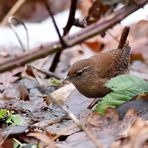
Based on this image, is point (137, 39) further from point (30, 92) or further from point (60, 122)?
point (60, 122)

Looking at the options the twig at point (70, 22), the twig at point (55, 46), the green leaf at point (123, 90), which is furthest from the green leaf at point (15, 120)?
the twig at point (55, 46)

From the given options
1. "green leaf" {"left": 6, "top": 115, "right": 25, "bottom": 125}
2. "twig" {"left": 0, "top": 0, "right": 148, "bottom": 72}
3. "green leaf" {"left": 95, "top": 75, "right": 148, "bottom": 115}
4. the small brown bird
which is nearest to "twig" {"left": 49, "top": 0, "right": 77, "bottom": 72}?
Answer: the small brown bird

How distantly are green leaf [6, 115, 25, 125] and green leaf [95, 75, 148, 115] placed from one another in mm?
491

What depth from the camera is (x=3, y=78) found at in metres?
5.41

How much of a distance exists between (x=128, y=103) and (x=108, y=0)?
5.93 ft

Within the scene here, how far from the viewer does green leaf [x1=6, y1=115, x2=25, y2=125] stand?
12.0 feet

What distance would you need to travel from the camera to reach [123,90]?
3.75 m

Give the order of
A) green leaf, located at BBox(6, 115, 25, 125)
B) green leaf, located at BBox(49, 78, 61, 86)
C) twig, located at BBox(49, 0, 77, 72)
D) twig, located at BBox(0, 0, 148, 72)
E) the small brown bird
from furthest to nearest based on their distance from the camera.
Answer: green leaf, located at BBox(49, 78, 61, 86) < the small brown bird < twig, located at BBox(49, 0, 77, 72) < green leaf, located at BBox(6, 115, 25, 125) < twig, located at BBox(0, 0, 148, 72)

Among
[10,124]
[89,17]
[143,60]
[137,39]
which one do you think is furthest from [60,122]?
[137,39]

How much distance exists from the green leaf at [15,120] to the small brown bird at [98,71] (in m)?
0.84

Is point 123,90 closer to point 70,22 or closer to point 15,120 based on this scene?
point 15,120

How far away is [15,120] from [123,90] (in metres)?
0.71

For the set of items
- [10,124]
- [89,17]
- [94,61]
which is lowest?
[10,124]

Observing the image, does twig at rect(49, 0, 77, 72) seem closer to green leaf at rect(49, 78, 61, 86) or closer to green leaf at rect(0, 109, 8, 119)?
green leaf at rect(49, 78, 61, 86)
